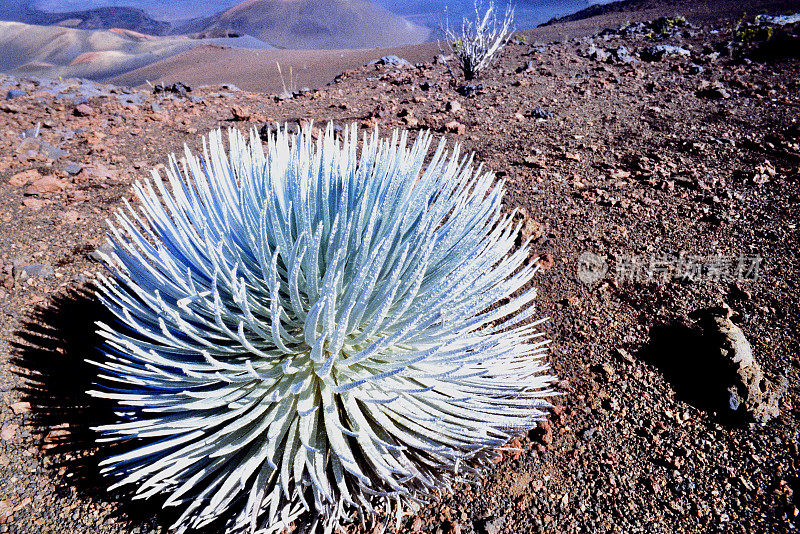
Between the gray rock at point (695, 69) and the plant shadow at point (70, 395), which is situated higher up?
the gray rock at point (695, 69)

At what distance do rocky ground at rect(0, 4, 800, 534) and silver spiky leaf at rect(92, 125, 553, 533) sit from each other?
0.24m

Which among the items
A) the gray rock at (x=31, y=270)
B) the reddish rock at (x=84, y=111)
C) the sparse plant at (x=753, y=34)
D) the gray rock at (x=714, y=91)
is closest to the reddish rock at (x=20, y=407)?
the gray rock at (x=31, y=270)

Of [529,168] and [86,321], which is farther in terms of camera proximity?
[529,168]

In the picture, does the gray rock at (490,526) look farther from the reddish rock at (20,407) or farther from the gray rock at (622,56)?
the gray rock at (622,56)

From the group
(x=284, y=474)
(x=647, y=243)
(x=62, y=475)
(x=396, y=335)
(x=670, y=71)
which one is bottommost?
(x=62, y=475)

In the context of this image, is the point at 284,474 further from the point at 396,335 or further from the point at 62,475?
the point at 62,475

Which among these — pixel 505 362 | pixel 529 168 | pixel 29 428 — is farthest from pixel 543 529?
pixel 529 168

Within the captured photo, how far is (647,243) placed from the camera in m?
2.00

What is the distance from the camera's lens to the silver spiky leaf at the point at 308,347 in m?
0.90

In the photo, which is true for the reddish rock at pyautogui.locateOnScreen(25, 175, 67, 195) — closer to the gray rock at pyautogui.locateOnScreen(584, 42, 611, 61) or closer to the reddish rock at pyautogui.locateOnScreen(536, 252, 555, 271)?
the reddish rock at pyautogui.locateOnScreen(536, 252, 555, 271)

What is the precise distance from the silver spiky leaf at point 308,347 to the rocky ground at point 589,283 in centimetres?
24

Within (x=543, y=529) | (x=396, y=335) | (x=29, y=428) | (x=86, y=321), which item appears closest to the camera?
(x=396, y=335)

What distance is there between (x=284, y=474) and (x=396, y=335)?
1.17 feet

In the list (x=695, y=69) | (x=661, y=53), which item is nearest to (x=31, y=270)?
(x=695, y=69)
